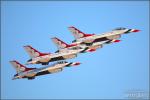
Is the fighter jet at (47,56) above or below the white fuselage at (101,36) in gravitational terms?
below

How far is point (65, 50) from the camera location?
5408 inches

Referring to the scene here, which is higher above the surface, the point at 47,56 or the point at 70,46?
the point at 70,46

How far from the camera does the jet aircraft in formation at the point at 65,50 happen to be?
131875mm

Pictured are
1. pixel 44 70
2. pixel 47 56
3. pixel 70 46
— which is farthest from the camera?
pixel 70 46

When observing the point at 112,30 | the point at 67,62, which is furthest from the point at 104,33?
the point at 67,62

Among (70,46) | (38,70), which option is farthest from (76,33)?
(38,70)

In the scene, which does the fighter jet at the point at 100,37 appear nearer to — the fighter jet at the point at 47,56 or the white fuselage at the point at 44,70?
the fighter jet at the point at 47,56

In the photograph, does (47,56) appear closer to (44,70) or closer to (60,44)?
(44,70)

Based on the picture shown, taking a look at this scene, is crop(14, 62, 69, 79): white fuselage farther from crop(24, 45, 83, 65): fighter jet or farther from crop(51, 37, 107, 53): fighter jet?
crop(51, 37, 107, 53): fighter jet

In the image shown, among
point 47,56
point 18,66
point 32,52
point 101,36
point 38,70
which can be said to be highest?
point 101,36

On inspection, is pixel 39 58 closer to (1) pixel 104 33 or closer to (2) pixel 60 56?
(2) pixel 60 56

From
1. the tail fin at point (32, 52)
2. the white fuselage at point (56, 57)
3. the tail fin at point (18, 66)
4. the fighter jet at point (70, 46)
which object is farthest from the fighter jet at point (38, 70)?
the fighter jet at point (70, 46)

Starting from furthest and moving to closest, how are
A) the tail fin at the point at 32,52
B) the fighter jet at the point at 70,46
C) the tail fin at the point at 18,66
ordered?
the fighter jet at the point at 70,46
the tail fin at the point at 32,52
the tail fin at the point at 18,66

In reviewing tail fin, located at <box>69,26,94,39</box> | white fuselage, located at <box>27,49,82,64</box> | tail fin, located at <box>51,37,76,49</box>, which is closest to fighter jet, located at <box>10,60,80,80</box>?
white fuselage, located at <box>27,49,82,64</box>
